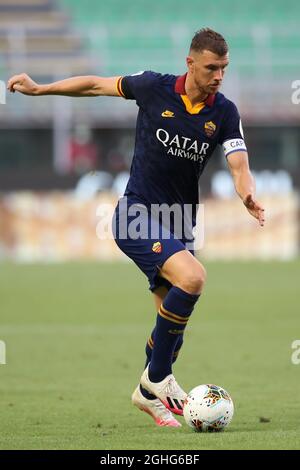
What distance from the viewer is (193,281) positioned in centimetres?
652

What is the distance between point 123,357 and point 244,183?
444 centimetres

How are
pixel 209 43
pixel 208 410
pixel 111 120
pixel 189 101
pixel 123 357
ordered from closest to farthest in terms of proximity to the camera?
pixel 208 410, pixel 209 43, pixel 189 101, pixel 123 357, pixel 111 120

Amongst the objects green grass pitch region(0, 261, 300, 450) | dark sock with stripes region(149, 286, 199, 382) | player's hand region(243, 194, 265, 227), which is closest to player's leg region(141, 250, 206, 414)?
dark sock with stripes region(149, 286, 199, 382)

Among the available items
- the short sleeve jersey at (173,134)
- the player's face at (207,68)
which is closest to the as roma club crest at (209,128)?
the short sleeve jersey at (173,134)

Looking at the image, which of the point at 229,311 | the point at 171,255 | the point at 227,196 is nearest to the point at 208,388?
the point at 171,255

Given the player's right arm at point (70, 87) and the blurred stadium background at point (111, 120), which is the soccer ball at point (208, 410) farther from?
the blurred stadium background at point (111, 120)

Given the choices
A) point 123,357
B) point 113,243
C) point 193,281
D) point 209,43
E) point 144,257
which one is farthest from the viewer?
point 113,243

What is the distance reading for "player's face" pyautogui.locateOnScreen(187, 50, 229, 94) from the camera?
665 centimetres

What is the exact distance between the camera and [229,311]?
15109 mm

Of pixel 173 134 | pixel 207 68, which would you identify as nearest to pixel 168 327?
pixel 173 134

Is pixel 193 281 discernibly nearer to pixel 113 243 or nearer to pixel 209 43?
pixel 209 43

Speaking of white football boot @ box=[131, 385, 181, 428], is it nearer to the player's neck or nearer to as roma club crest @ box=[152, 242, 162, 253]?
as roma club crest @ box=[152, 242, 162, 253]

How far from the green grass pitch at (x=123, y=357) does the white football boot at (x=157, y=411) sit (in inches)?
4.2

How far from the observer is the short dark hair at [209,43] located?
21.8 feet
